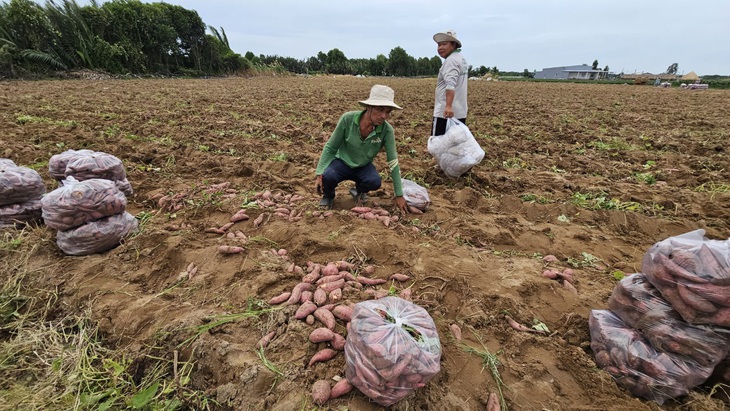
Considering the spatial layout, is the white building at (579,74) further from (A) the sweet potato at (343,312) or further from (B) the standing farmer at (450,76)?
(A) the sweet potato at (343,312)

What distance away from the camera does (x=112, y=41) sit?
2784 cm

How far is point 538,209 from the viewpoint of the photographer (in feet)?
12.5

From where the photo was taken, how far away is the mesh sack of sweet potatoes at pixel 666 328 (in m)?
1.54

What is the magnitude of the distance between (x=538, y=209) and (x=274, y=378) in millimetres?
3384

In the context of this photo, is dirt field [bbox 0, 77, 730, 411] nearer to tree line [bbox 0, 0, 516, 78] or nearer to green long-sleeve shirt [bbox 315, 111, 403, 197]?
green long-sleeve shirt [bbox 315, 111, 403, 197]

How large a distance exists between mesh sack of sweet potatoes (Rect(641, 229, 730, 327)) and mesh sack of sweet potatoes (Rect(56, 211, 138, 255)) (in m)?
3.75

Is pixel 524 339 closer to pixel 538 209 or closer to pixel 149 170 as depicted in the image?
pixel 538 209

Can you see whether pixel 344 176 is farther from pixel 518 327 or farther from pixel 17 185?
pixel 17 185

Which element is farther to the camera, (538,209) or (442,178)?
(442,178)

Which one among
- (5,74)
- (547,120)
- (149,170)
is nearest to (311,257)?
(149,170)

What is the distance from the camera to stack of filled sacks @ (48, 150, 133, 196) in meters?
3.22

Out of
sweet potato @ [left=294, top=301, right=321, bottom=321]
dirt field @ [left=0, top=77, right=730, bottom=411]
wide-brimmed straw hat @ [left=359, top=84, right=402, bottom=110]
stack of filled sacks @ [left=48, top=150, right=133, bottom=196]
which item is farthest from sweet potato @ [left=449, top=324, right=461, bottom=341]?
stack of filled sacks @ [left=48, top=150, right=133, bottom=196]

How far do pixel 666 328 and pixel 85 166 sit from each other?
4667 millimetres

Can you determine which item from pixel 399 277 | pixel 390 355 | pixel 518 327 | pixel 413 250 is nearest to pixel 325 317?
pixel 390 355
